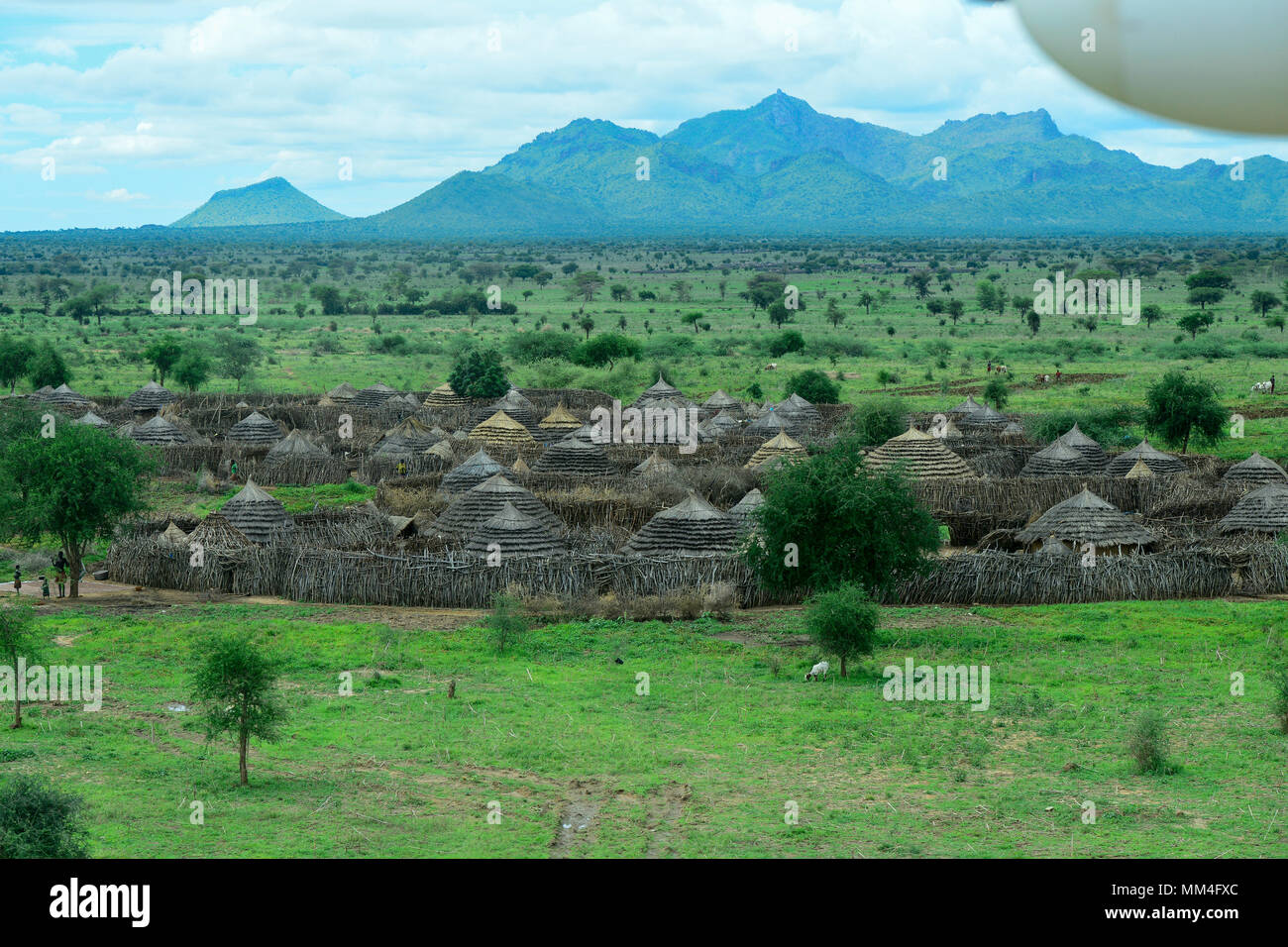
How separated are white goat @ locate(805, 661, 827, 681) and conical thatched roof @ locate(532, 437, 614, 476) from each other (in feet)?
47.0

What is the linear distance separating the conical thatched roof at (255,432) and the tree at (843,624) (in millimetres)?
23523

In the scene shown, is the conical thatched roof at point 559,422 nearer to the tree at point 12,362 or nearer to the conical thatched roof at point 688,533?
the conical thatched roof at point 688,533

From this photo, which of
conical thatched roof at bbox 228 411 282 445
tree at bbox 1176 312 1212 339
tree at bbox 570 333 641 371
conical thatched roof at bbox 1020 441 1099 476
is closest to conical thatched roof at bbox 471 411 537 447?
conical thatched roof at bbox 228 411 282 445

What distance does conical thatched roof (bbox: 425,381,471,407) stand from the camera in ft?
145

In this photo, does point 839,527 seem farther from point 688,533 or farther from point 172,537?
point 172,537

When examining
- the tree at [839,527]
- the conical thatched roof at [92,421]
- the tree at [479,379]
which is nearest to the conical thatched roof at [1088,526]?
the tree at [839,527]

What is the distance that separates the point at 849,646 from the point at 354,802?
7387 millimetres

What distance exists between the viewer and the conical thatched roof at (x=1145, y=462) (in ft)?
103

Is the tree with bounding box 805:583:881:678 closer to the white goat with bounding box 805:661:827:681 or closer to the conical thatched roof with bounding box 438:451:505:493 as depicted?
the white goat with bounding box 805:661:827:681

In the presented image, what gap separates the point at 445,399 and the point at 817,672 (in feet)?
92.0

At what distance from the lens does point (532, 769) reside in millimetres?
14336
